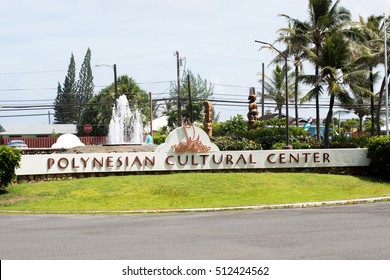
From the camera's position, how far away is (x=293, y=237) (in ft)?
42.0

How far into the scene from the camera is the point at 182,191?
24.8 meters

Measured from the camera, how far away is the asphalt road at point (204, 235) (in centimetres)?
1077

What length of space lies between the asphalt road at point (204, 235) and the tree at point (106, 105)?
55.2 metres

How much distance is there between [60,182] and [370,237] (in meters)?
17.5

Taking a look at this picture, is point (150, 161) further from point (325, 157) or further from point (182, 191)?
point (325, 157)

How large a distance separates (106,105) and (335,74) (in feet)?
141

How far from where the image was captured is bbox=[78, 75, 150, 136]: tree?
74.8 m

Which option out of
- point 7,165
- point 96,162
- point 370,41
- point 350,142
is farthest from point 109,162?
point 370,41

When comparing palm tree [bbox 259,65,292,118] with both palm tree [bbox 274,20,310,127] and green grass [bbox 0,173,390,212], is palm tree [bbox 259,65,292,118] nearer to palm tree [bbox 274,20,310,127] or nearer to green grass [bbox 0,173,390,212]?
palm tree [bbox 274,20,310,127]

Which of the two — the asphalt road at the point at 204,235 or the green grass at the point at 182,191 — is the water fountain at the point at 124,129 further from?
the asphalt road at the point at 204,235
